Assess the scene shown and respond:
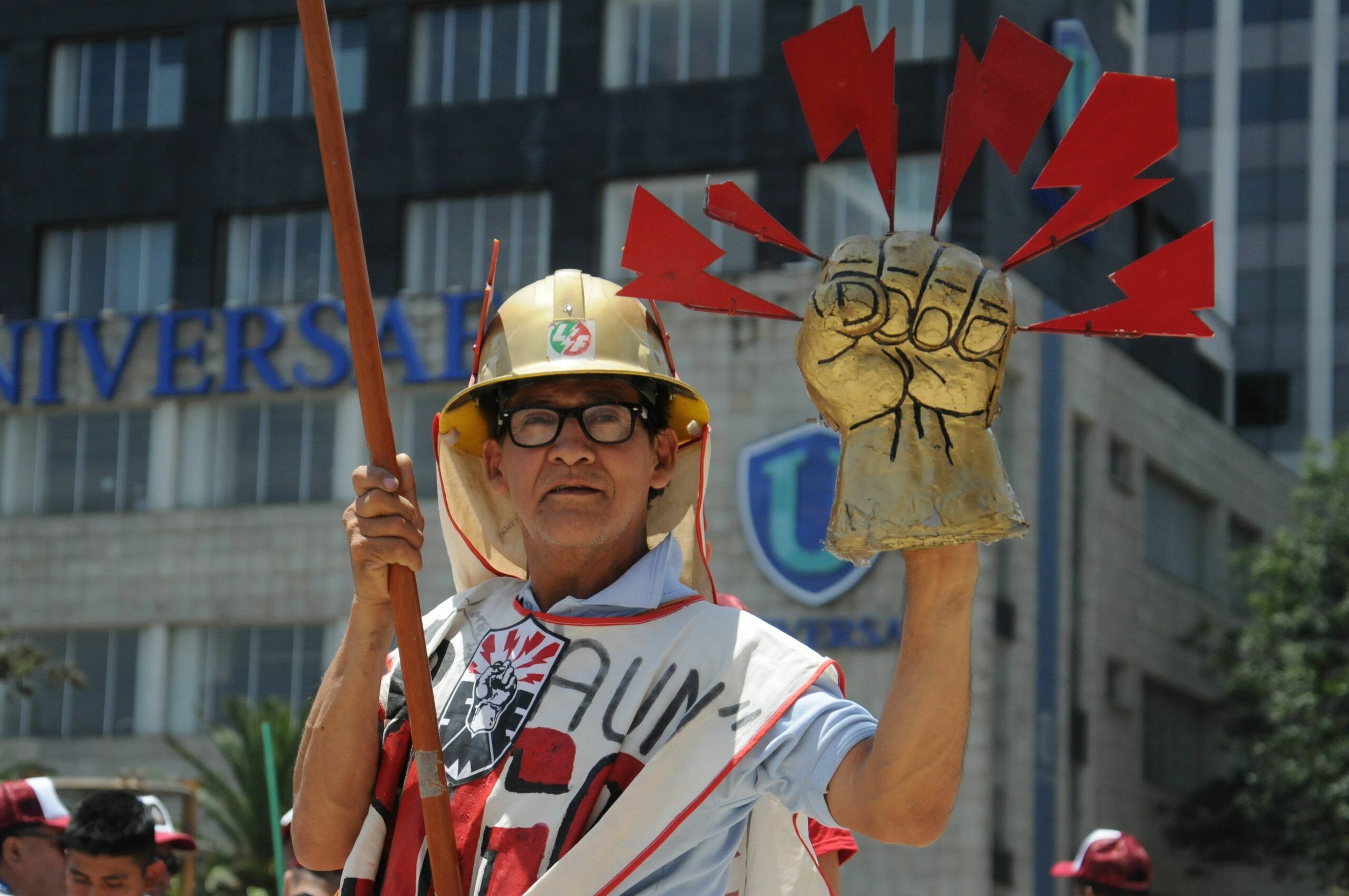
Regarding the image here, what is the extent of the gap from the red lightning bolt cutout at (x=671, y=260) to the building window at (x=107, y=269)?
30.1 meters

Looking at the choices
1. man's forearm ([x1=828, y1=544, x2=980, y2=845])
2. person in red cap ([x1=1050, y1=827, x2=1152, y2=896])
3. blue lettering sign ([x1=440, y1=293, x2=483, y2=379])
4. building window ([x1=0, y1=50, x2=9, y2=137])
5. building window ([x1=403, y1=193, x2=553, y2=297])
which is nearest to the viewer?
man's forearm ([x1=828, y1=544, x2=980, y2=845])

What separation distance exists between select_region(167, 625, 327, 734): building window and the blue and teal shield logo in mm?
6771

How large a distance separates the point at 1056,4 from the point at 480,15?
881cm

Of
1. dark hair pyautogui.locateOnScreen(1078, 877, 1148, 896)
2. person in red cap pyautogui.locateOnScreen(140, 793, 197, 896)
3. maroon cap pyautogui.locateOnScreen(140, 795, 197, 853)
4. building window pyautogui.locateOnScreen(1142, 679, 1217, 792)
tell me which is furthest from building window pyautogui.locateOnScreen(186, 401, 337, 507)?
dark hair pyautogui.locateOnScreen(1078, 877, 1148, 896)

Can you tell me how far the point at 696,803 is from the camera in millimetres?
3715

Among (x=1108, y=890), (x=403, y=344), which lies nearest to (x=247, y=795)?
(x=403, y=344)

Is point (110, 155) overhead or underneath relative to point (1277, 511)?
overhead

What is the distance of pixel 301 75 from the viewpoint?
3269 centimetres

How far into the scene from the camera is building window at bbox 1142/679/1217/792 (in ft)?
115

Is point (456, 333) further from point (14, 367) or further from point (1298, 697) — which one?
point (1298, 697)

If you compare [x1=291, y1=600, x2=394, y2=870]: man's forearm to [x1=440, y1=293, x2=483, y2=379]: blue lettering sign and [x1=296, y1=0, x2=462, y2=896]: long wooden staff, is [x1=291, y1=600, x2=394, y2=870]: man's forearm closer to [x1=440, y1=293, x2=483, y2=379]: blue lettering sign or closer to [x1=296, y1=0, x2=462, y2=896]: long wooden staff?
[x1=296, y1=0, x2=462, y2=896]: long wooden staff

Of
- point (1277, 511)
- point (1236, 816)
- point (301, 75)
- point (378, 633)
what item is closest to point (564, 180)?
point (301, 75)

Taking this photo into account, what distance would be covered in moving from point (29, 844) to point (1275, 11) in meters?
55.1

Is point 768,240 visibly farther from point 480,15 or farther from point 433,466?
point 480,15
